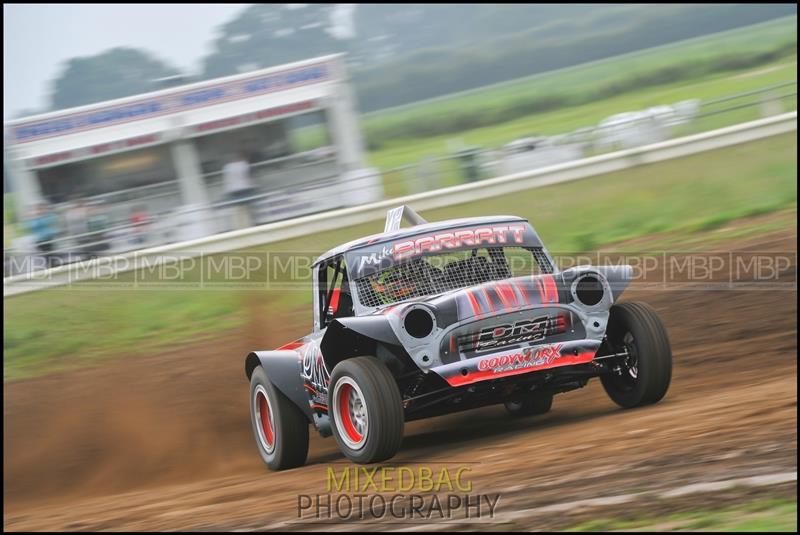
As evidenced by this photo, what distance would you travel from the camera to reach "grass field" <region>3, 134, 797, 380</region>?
46.3ft

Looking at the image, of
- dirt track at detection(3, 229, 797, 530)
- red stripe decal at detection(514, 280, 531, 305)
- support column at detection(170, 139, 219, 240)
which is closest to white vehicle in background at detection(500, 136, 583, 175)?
dirt track at detection(3, 229, 797, 530)

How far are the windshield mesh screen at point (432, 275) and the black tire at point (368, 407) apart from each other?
0.94m

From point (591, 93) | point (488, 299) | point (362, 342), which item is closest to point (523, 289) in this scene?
point (488, 299)

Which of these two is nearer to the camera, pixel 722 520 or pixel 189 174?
pixel 722 520

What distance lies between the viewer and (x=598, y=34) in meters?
52.0

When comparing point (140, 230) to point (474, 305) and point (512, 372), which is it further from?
point (512, 372)

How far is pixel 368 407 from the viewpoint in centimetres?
630

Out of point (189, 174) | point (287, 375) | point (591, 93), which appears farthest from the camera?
point (591, 93)

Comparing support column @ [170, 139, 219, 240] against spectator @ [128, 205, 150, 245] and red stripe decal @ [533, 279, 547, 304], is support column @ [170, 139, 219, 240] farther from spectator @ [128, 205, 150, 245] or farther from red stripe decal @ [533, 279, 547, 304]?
red stripe decal @ [533, 279, 547, 304]

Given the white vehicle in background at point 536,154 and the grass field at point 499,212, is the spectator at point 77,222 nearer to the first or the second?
the grass field at point 499,212

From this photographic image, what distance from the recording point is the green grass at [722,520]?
4.10 m

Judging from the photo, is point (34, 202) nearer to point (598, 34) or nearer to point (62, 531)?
point (62, 531)

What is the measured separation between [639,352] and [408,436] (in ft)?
8.25

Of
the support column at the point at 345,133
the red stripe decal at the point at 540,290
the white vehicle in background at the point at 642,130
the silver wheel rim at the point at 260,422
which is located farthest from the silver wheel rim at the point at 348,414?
the white vehicle in background at the point at 642,130
